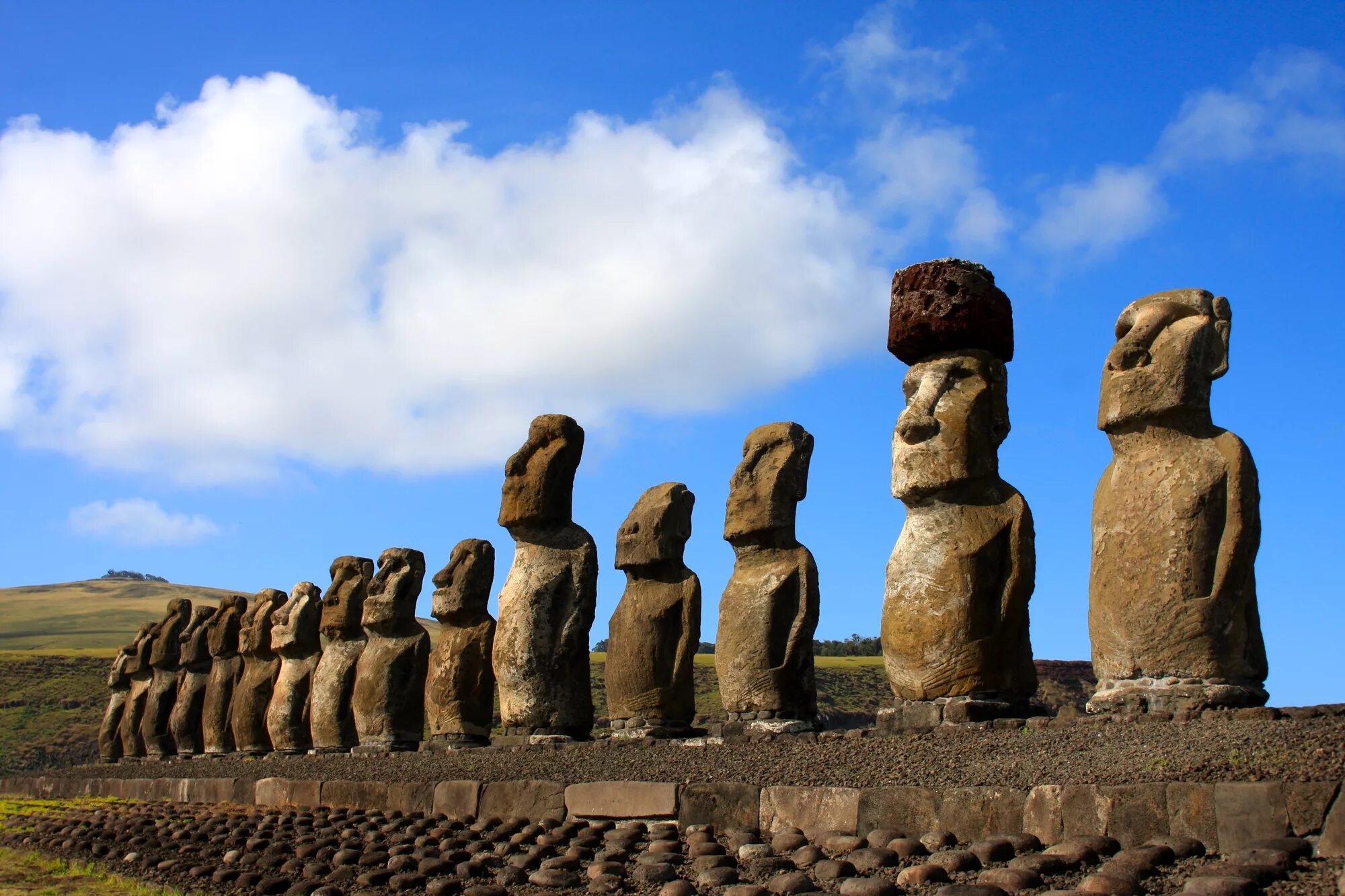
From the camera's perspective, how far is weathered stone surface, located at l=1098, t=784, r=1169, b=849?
5.48m

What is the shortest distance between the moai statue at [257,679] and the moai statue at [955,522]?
1151 centimetres

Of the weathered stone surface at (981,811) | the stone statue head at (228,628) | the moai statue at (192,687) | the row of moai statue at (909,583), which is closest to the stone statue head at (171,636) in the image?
the moai statue at (192,687)

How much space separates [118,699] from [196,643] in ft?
11.3

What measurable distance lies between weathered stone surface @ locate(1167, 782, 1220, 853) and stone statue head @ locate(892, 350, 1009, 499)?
3.61 metres

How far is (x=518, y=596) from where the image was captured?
41.4 ft

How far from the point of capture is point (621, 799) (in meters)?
8.41

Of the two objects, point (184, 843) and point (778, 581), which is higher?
point (778, 581)

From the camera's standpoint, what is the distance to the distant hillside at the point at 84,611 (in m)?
77.7

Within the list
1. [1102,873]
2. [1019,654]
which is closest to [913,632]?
[1019,654]

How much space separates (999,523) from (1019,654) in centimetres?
88

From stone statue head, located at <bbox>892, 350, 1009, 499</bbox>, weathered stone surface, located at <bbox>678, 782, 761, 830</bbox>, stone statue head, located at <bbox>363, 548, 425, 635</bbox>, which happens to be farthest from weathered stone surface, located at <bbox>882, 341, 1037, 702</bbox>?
stone statue head, located at <bbox>363, 548, 425, 635</bbox>

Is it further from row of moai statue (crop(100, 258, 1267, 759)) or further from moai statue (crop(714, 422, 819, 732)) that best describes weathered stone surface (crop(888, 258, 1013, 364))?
moai statue (crop(714, 422, 819, 732))

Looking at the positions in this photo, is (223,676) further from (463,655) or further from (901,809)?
(901,809)

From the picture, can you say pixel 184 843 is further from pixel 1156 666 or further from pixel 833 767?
pixel 1156 666
